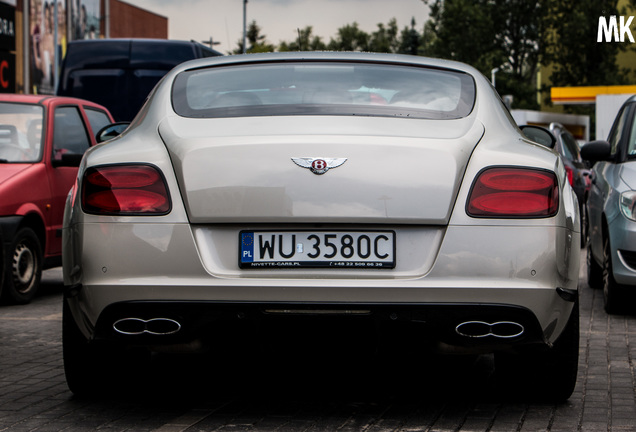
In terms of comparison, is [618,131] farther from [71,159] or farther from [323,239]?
[323,239]

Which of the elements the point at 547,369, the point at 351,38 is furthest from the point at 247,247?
the point at 351,38

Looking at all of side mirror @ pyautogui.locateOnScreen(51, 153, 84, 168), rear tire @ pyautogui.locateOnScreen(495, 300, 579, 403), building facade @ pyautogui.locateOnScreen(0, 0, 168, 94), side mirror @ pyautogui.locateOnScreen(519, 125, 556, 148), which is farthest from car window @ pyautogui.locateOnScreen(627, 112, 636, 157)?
building facade @ pyautogui.locateOnScreen(0, 0, 168, 94)

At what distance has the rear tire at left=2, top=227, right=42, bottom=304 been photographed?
901cm

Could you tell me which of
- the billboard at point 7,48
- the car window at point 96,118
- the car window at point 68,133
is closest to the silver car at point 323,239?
the car window at point 68,133

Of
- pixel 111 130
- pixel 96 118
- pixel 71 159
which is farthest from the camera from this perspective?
pixel 96 118

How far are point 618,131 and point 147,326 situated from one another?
237 inches

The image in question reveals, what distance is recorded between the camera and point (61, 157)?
9781 mm

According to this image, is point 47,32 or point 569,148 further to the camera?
point 47,32

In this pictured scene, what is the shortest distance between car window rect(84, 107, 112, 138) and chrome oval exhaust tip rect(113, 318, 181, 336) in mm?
A: 6703

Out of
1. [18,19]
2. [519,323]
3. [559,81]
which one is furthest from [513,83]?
[519,323]

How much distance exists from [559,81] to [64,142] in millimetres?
68347

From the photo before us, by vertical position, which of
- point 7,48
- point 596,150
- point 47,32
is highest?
point 47,32

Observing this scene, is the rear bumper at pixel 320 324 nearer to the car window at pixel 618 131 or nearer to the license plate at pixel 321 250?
the license plate at pixel 321 250

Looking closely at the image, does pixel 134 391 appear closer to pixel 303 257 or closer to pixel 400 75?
pixel 303 257
